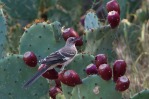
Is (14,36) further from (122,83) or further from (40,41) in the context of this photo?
(122,83)

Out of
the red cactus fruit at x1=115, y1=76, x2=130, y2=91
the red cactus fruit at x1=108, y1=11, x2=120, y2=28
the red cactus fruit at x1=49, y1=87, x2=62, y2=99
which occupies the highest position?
the red cactus fruit at x1=108, y1=11, x2=120, y2=28

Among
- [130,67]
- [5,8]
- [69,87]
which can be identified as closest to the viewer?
[69,87]

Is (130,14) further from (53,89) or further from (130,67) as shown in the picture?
(53,89)

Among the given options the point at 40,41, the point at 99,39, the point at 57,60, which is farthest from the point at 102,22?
the point at 57,60

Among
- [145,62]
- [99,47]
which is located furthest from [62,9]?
[99,47]

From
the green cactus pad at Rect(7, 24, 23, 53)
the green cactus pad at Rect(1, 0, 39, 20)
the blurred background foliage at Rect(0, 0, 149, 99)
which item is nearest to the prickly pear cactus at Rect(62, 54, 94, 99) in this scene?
the blurred background foliage at Rect(0, 0, 149, 99)

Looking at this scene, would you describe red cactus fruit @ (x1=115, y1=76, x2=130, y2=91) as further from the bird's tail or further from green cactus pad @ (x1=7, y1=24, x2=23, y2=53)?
green cactus pad @ (x1=7, y1=24, x2=23, y2=53)
